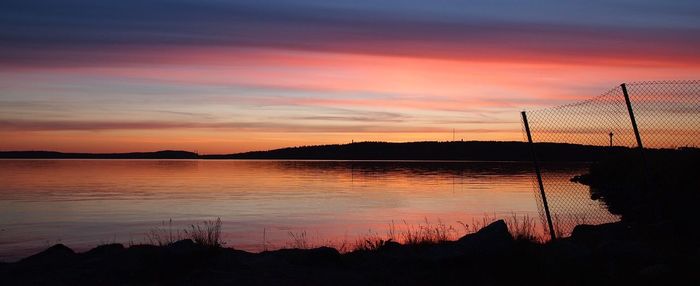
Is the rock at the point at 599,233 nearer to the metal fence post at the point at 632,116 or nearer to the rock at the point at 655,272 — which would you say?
the metal fence post at the point at 632,116

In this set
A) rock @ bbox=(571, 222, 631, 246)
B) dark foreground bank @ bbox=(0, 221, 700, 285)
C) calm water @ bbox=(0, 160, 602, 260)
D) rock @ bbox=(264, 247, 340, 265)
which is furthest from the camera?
calm water @ bbox=(0, 160, 602, 260)

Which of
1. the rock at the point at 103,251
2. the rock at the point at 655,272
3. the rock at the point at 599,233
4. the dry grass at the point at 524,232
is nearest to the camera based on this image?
the rock at the point at 655,272

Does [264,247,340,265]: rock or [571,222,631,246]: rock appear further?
[571,222,631,246]: rock

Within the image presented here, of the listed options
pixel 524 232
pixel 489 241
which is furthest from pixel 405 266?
pixel 524 232

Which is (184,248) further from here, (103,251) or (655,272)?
(655,272)

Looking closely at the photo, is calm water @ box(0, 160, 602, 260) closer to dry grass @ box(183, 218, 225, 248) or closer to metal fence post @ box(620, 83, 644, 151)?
dry grass @ box(183, 218, 225, 248)

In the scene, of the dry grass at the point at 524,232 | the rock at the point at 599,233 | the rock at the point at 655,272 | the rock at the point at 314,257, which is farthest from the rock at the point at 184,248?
the rock at the point at 599,233

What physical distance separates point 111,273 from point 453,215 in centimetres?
2460

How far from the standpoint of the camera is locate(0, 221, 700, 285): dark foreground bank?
33.3 feet

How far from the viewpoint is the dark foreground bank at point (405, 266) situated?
400 inches

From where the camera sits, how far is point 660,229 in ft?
43.5

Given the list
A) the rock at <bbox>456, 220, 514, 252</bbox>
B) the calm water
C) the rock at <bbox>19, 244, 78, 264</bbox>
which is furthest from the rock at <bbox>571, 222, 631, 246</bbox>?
the calm water

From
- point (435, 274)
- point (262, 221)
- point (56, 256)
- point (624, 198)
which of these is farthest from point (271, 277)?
point (624, 198)

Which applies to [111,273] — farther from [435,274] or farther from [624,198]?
[624,198]
